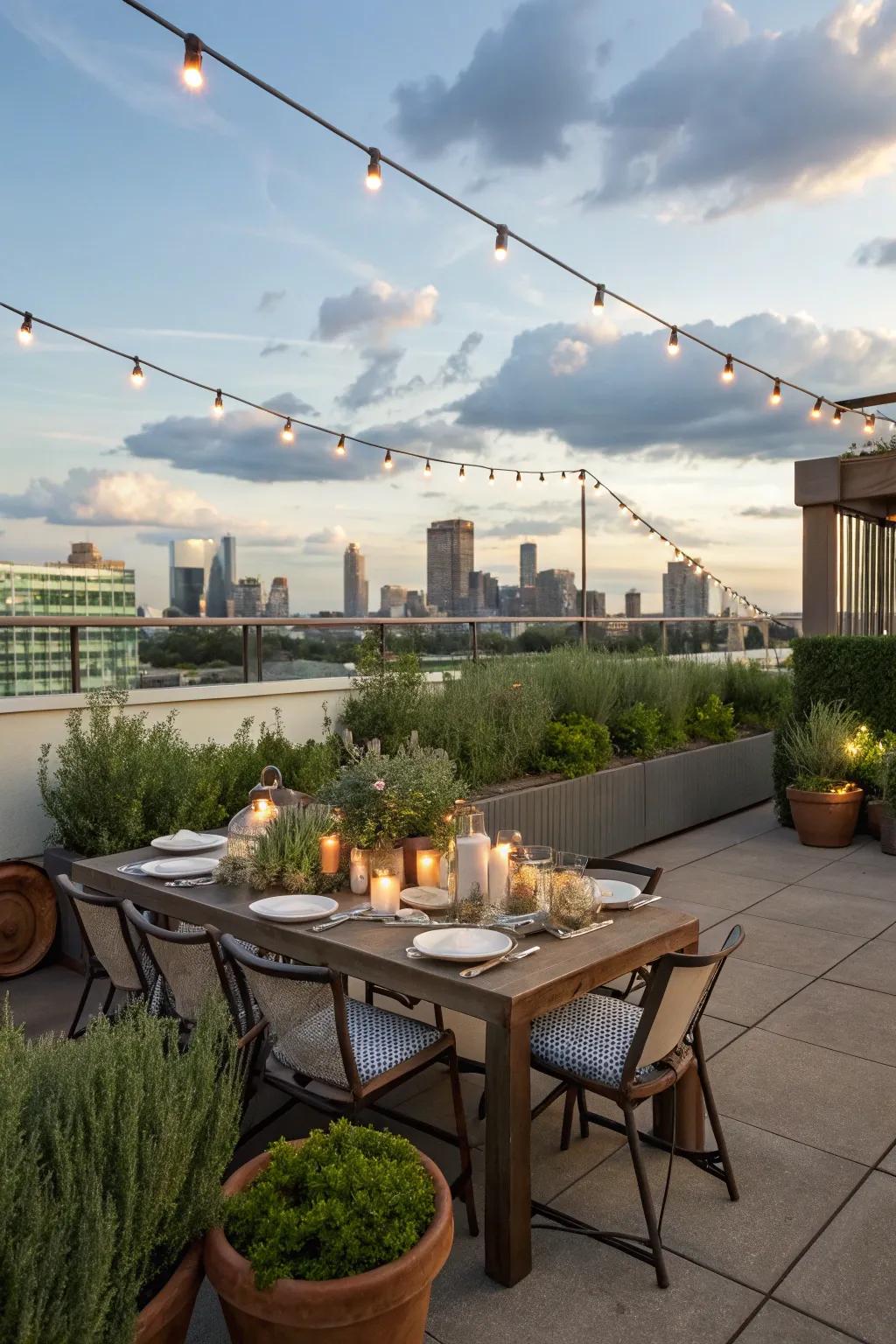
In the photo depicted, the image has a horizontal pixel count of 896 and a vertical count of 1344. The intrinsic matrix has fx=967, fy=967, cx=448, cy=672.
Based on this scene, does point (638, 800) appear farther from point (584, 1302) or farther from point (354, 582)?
point (584, 1302)

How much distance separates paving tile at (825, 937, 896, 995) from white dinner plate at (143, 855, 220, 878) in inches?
108

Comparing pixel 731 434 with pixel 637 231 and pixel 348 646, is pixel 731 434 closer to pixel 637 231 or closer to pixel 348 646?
pixel 637 231

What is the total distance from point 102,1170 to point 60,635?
406 cm

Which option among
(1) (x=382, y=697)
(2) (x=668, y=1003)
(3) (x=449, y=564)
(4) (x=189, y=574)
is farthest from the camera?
(3) (x=449, y=564)

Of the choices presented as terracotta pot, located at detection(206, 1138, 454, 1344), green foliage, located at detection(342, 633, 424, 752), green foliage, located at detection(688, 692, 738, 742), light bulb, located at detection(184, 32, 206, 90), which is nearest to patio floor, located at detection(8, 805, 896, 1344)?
terracotta pot, located at detection(206, 1138, 454, 1344)

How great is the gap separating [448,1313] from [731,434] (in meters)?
11.3

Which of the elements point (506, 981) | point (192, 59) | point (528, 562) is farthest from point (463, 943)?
point (528, 562)

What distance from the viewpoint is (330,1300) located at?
1560 millimetres

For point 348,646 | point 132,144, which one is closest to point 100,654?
point 348,646

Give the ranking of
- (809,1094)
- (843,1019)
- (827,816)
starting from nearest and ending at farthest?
(809,1094)
(843,1019)
(827,816)

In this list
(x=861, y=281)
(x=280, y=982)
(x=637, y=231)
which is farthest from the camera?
(x=861, y=281)

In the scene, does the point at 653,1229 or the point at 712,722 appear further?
the point at 712,722

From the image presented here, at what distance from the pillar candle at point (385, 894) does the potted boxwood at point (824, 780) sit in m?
4.78

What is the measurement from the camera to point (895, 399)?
9.38 meters
